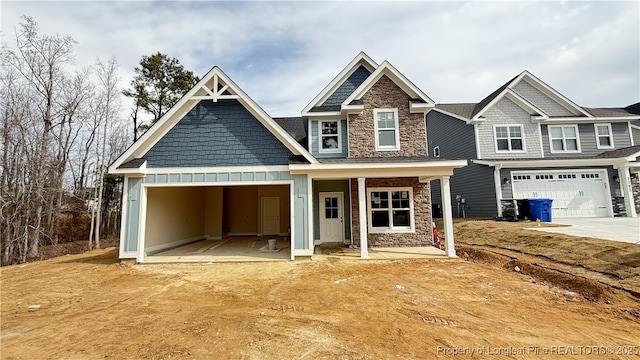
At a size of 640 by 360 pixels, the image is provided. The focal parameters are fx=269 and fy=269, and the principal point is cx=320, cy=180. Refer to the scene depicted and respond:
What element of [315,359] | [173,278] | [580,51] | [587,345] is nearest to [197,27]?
[173,278]

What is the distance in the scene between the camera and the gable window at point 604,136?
52.9 feet

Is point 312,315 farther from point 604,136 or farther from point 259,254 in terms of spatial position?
point 604,136

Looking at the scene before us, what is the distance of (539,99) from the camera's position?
1662 cm

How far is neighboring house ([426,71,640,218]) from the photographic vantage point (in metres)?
14.3

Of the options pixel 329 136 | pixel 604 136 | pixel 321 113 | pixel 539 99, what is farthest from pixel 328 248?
pixel 604 136

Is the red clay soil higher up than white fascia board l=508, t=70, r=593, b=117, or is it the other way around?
white fascia board l=508, t=70, r=593, b=117

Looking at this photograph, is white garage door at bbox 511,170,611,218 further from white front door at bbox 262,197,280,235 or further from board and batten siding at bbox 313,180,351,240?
white front door at bbox 262,197,280,235

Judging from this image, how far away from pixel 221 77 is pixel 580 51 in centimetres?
1717

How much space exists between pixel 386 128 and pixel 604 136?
15527mm

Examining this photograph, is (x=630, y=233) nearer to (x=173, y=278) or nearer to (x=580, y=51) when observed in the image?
(x=580, y=51)

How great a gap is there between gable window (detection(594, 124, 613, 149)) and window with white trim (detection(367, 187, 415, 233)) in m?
14.5

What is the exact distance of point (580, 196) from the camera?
14344 mm

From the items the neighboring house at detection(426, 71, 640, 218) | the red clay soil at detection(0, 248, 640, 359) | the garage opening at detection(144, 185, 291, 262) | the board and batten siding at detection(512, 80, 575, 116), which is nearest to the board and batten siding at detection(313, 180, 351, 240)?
the garage opening at detection(144, 185, 291, 262)

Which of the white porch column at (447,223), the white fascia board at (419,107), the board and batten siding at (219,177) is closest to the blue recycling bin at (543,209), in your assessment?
the white porch column at (447,223)
